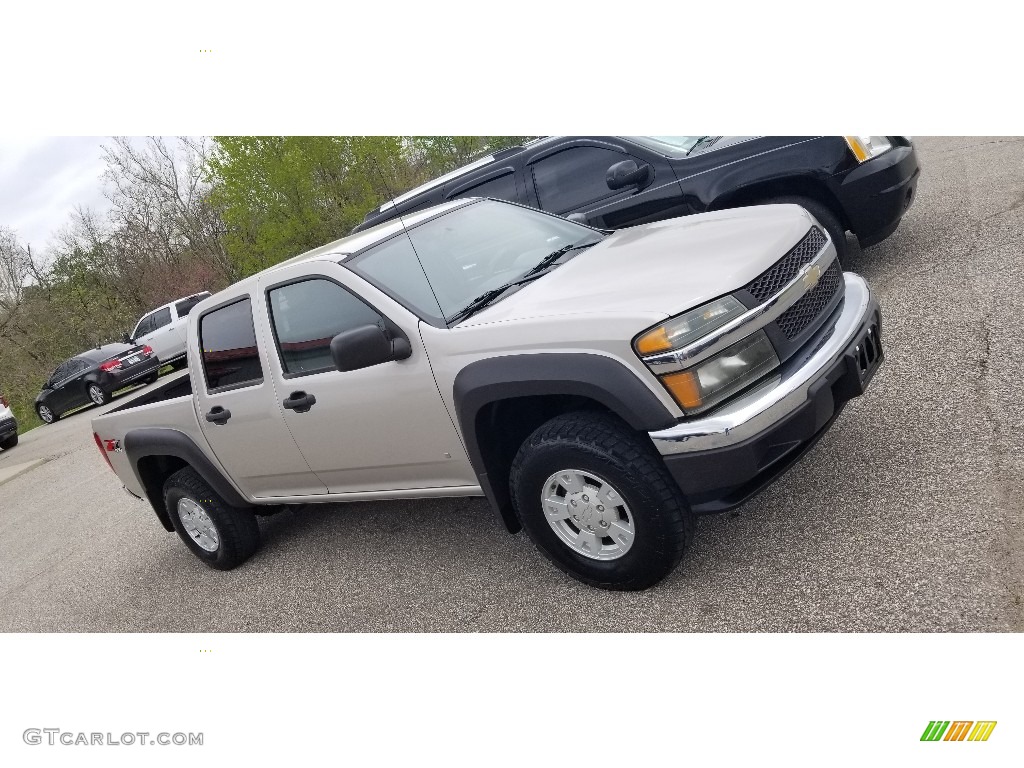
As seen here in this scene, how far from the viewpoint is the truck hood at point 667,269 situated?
2865 mm

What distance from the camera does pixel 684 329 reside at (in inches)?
107

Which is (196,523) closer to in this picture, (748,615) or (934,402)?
(748,615)

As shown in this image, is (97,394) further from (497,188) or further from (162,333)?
(497,188)

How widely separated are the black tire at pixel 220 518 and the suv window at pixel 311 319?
1.34m

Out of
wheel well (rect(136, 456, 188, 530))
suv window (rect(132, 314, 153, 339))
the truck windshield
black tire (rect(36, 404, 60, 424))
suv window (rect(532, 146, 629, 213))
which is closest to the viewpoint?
the truck windshield

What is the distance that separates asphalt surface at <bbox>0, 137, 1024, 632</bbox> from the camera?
2.75 meters

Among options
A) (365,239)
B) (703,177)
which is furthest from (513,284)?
(703,177)

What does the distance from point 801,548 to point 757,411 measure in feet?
2.41

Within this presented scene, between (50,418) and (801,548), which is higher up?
(50,418)

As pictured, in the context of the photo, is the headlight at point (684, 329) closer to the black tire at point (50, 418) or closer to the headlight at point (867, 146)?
the headlight at point (867, 146)

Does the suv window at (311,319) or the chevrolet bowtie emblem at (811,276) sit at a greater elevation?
the suv window at (311,319)

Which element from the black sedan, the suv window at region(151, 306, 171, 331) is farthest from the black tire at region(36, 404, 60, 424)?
the suv window at region(151, 306, 171, 331)

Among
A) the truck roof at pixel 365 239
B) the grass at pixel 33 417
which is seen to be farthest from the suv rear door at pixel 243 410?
the grass at pixel 33 417
